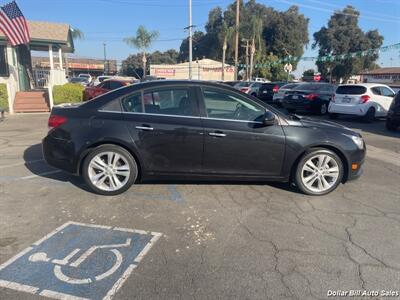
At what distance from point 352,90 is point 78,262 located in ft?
43.1

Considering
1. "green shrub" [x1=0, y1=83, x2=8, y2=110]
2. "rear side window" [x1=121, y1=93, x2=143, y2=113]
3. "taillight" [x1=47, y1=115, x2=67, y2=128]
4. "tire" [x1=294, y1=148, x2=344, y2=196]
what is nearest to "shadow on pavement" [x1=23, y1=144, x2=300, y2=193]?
"tire" [x1=294, y1=148, x2=344, y2=196]

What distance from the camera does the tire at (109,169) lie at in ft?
15.4

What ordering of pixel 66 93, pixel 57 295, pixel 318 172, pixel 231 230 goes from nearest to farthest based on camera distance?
1. pixel 57 295
2. pixel 231 230
3. pixel 318 172
4. pixel 66 93

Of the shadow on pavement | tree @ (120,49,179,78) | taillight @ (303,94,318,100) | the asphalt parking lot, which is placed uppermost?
tree @ (120,49,179,78)

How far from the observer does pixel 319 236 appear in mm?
3750

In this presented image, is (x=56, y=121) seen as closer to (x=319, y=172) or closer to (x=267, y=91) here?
(x=319, y=172)

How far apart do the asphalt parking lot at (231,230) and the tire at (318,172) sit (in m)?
0.17

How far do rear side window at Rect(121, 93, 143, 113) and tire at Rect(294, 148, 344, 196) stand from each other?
2.38m

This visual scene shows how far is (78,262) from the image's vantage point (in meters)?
3.14

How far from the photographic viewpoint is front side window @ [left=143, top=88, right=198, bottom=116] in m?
4.75

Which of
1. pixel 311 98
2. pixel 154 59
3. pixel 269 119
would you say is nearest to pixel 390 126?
pixel 311 98

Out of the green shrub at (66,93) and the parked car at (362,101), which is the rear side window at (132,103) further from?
the green shrub at (66,93)

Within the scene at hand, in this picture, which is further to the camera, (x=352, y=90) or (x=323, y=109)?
(x=323, y=109)

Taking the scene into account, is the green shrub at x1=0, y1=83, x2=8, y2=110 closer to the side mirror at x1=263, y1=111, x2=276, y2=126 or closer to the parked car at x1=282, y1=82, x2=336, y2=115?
the parked car at x1=282, y1=82, x2=336, y2=115
